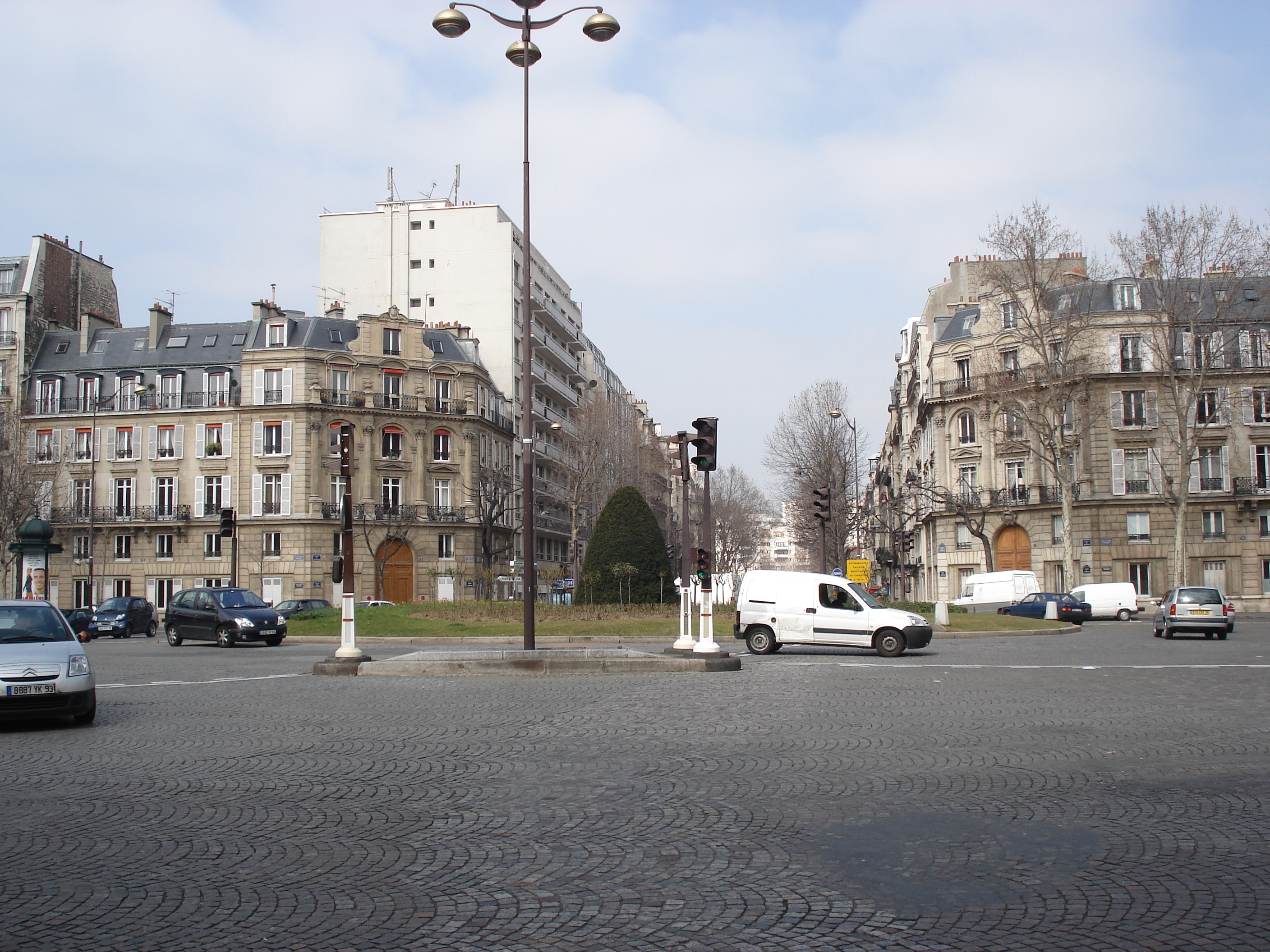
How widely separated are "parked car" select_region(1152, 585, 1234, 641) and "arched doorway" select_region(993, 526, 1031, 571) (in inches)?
1003

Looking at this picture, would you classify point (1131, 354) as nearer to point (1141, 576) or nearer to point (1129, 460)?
point (1129, 460)

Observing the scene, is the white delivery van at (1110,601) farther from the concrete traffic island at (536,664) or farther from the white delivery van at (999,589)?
the concrete traffic island at (536,664)

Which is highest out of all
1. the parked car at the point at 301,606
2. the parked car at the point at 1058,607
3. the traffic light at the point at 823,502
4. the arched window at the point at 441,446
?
the arched window at the point at 441,446

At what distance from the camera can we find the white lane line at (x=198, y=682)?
16938 mm

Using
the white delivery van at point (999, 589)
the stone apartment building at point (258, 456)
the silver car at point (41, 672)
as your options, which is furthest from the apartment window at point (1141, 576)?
the silver car at point (41, 672)

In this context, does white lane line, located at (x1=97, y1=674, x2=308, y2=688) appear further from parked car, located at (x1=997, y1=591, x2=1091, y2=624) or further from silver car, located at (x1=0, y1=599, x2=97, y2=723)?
parked car, located at (x1=997, y1=591, x2=1091, y2=624)

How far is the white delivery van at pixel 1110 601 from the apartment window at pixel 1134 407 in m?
11.7

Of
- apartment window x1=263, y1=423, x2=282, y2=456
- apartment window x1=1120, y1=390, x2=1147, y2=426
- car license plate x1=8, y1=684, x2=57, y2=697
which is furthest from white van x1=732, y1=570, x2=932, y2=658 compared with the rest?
apartment window x1=263, y1=423, x2=282, y2=456

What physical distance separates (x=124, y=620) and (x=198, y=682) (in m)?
28.5

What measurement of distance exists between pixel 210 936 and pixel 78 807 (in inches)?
127

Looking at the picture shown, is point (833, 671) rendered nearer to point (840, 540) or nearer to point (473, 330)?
point (840, 540)

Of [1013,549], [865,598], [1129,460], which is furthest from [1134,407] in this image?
[865,598]

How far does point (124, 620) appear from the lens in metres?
43.0

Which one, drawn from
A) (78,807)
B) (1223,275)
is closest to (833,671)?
(78,807)
